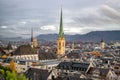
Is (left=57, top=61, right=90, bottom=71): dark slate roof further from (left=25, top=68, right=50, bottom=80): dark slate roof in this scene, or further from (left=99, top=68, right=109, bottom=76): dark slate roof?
(left=25, top=68, right=50, bottom=80): dark slate roof

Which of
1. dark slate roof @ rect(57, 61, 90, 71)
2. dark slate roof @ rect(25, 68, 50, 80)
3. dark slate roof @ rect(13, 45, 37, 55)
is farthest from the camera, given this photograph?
dark slate roof @ rect(13, 45, 37, 55)

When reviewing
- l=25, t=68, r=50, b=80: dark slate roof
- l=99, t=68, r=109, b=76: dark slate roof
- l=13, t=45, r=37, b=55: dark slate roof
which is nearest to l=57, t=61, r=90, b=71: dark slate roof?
l=99, t=68, r=109, b=76: dark slate roof

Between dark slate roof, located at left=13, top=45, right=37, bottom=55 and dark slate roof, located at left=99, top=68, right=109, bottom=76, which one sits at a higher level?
dark slate roof, located at left=13, top=45, right=37, bottom=55

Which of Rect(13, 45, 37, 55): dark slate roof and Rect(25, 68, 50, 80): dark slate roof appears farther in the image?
Rect(13, 45, 37, 55): dark slate roof

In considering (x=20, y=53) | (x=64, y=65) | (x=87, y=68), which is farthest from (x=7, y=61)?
(x=87, y=68)

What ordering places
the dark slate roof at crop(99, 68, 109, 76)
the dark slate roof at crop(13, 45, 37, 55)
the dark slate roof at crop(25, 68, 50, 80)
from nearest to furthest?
1. the dark slate roof at crop(25, 68, 50, 80)
2. the dark slate roof at crop(99, 68, 109, 76)
3. the dark slate roof at crop(13, 45, 37, 55)

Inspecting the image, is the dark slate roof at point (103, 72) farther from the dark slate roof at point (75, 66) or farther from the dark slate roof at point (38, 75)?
the dark slate roof at point (38, 75)

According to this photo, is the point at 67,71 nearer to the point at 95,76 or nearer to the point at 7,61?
the point at 95,76

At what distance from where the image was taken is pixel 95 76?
54594 millimetres

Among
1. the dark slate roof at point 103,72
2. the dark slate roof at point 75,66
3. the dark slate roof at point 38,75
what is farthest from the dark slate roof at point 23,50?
the dark slate roof at point 103,72

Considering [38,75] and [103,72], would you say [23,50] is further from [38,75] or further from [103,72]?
[38,75]

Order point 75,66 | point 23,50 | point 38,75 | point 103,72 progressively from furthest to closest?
point 23,50 < point 75,66 < point 103,72 < point 38,75

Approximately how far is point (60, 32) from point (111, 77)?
49792 millimetres

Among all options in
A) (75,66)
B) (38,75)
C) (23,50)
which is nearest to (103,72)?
(75,66)
